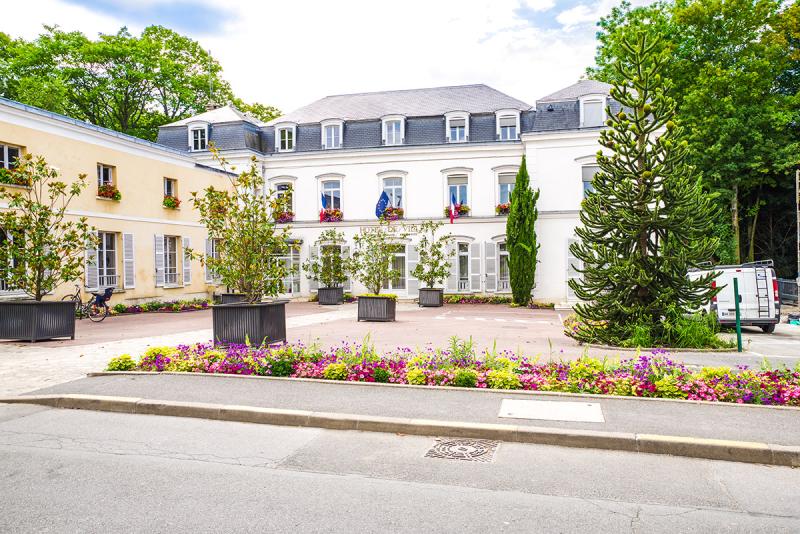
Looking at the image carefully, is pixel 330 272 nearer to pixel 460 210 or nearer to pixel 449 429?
pixel 460 210

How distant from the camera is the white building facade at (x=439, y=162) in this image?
27.6 meters

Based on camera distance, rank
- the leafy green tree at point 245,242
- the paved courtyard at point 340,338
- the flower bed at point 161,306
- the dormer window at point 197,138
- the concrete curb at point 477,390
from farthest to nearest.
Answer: the dormer window at point 197,138
the flower bed at point 161,306
the leafy green tree at point 245,242
the paved courtyard at point 340,338
the concrete curb at point 477,390

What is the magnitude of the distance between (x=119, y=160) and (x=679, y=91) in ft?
89.5

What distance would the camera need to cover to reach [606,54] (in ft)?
109

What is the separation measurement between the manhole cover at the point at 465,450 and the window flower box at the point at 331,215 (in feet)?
82.7

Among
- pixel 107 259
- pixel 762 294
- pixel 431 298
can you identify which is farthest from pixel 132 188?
pixel 762 294

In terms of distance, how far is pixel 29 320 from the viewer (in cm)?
1329

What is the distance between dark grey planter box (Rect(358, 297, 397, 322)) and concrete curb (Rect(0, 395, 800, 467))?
38.4 feet

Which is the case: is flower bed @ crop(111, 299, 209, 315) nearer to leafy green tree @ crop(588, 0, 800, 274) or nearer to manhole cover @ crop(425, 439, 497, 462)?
manhole cover @ crop(425, 439, 497, 462)

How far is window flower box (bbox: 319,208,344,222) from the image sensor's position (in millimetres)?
30531

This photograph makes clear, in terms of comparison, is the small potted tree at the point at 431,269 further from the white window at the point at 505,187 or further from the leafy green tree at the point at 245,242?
the leafy green tree at the point at 245,242

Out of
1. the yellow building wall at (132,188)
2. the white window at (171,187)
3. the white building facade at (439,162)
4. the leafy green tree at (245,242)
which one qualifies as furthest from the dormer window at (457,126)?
the leafy green tree at (245,242)

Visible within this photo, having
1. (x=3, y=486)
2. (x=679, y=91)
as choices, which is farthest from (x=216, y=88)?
(x=3, y=486)

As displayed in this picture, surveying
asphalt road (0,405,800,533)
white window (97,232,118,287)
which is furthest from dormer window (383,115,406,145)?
asphalt road (0,405,800,533)
